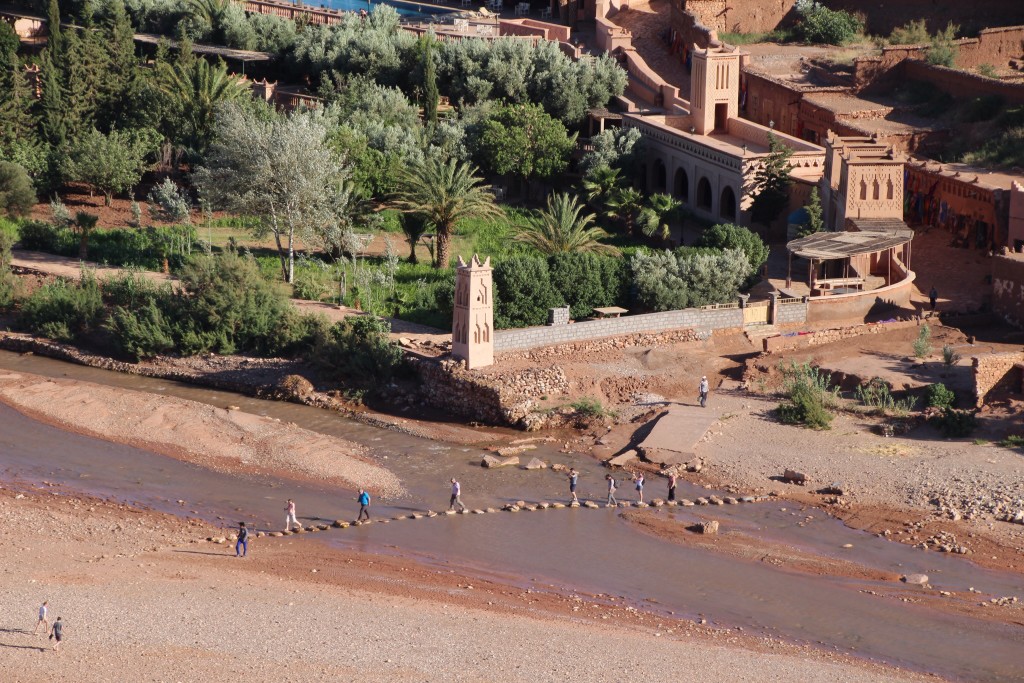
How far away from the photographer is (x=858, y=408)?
3769 cm

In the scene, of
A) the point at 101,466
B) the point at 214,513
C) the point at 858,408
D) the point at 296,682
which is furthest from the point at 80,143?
the point at 296,682

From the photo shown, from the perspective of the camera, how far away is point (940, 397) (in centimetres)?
3712

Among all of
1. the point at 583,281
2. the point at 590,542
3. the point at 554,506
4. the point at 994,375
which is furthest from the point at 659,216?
the point at 590,542

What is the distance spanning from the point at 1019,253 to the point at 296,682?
23.4m

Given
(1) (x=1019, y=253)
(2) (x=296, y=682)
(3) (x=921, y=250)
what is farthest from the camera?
(3) (x=921, y=250)

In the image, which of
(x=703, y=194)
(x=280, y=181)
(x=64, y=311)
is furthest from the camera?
(x=703, y=194)

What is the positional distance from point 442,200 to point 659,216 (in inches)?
254

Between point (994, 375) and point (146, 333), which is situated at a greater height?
point (994, 375)

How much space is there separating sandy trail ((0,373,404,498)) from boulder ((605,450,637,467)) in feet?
14.1

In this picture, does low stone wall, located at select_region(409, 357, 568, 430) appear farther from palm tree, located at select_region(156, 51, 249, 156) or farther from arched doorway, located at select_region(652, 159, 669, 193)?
palm tree, located at select_region(156, 51, 249, 156)

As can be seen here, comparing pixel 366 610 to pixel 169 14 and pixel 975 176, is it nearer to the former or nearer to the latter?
pixel 975 176

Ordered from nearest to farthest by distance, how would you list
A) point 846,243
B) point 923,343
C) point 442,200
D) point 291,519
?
point 291,519, point 923,343, point 846,243, point 442,200

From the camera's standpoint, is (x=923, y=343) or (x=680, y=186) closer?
(x=923, y=343)

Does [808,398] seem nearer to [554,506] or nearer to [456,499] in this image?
[554,506]
